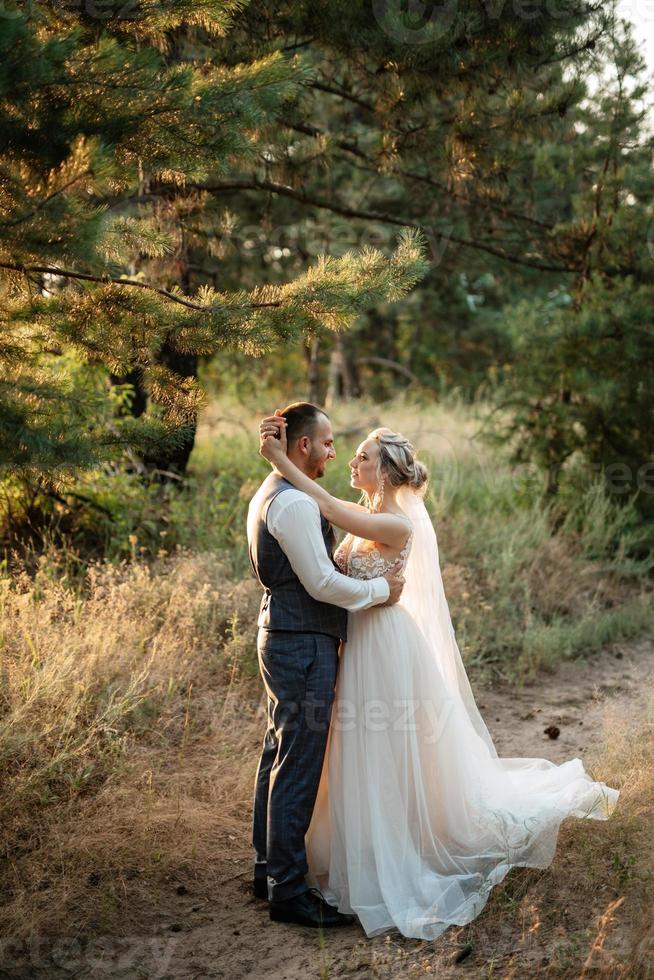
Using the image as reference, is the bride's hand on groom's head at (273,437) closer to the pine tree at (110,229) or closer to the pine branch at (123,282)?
the pine tree at (110,229)

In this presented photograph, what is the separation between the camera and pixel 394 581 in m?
4.18

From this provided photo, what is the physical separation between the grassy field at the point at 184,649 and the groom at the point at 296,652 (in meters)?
0.69

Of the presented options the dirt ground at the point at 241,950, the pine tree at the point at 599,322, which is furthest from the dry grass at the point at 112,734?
the pine tree at the point at 599,322

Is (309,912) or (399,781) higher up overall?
(399,781)

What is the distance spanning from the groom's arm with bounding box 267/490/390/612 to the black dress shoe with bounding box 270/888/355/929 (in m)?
1.25

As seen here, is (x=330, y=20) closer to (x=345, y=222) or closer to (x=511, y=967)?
(x=511, y=967)

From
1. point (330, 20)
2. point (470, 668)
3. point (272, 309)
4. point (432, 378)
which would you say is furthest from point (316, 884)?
point (432, 378)

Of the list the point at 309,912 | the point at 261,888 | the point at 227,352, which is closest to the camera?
the point at 309,912

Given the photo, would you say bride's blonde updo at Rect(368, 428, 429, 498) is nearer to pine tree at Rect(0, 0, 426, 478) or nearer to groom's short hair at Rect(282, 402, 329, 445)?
groom's short hair at Rect(282, 402, 329, 445)

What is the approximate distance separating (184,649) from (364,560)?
2.08 m

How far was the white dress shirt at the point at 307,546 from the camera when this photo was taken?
3859mm

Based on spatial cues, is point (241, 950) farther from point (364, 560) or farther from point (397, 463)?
point (397, 463)

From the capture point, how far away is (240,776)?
507 cm

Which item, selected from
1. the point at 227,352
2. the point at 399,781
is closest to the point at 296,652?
the point at 399,781
